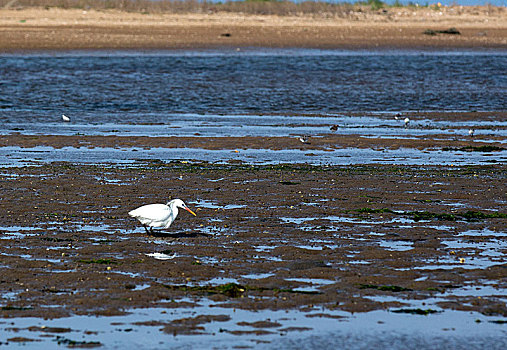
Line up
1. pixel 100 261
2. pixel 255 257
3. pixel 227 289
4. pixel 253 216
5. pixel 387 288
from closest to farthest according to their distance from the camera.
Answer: pixel 227 289, pixel 387 288, pixel 100 261, pixel 255 257, pixel 253 216

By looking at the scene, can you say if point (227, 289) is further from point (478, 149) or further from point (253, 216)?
point (478, 149)

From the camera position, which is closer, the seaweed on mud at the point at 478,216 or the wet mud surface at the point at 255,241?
the wet mud surface at the point at 255,241

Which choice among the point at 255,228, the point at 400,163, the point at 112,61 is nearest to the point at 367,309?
the point at 255,228

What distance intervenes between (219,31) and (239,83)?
22664 mm

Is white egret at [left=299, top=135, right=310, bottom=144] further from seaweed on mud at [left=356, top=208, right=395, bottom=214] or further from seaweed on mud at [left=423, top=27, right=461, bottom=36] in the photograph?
seaweed on mud at [left=423, top=27, right=461, bottom=36]

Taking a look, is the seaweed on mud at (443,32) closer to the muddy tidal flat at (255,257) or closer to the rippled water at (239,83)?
the rippled water at (239,83)

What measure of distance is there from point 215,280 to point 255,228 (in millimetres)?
2728

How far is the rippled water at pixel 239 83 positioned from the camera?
104ft

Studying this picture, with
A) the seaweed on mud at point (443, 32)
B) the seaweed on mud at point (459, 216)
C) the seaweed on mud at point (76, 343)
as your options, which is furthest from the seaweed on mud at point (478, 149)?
the seaweed on mud at point (443, 32)

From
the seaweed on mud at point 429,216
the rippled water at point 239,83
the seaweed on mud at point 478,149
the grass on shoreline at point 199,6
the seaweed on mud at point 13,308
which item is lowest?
the rippled water at point 239,83

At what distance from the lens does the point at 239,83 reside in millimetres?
38469

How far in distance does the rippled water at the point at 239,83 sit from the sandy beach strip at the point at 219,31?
3.64 metres

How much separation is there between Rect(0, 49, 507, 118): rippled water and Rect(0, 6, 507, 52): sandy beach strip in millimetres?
3639

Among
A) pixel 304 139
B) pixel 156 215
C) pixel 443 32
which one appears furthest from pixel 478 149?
pixel 443 32
